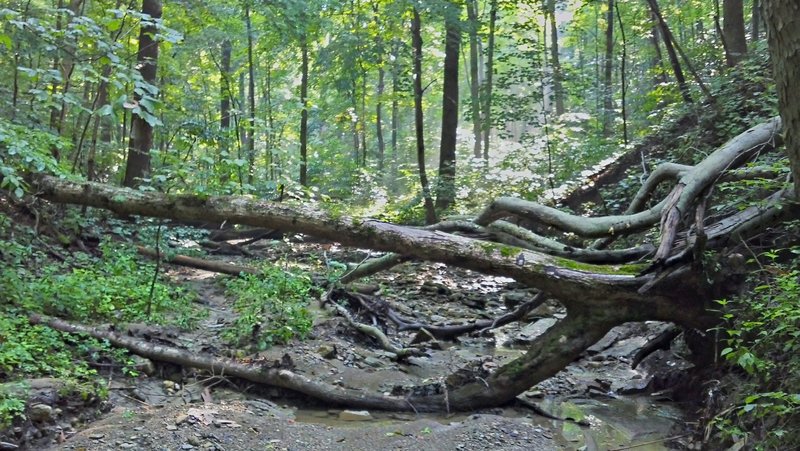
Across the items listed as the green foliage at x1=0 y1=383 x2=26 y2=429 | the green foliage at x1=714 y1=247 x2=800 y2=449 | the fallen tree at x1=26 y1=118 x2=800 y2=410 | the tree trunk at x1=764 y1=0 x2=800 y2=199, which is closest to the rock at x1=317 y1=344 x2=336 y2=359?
the fallen tree at x1=26 y1=118 x2=800 y2=410

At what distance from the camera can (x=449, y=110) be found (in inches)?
647

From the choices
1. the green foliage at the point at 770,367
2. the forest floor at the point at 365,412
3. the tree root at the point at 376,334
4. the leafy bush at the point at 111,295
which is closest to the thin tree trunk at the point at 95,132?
the leafy bush at the point at 111,295

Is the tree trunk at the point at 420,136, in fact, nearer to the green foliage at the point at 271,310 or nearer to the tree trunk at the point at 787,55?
the green foliage at the point at 271,310

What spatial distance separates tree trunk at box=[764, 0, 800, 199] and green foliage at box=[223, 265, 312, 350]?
534 cm

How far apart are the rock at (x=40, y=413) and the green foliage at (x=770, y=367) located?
436cm

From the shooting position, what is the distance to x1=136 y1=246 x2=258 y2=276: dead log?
10.5 meters

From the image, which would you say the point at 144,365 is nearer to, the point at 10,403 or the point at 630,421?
the point at 10,403

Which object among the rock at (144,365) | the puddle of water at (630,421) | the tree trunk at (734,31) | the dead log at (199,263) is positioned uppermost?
the tree trunk at (734,31)

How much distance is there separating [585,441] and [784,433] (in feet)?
6.37

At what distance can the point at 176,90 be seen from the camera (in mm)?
18141

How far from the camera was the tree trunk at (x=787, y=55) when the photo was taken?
2672 mm

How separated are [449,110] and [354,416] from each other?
12.2 m

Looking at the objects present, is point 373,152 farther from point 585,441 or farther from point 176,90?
point 585,441

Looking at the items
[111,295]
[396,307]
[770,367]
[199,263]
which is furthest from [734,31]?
[111,295]
